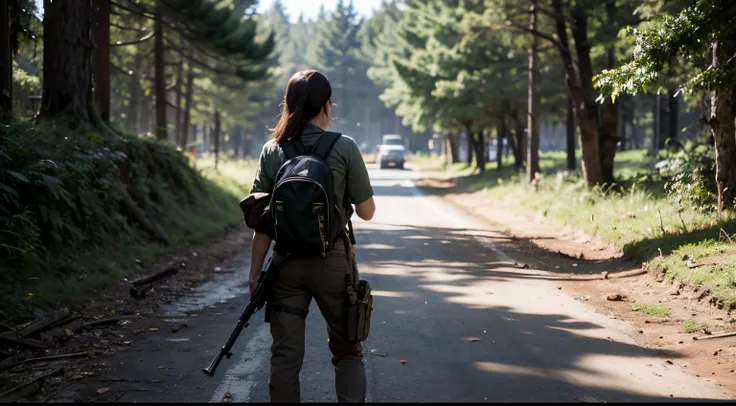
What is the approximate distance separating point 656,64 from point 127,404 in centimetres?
732

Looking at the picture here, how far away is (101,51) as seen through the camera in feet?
61.8

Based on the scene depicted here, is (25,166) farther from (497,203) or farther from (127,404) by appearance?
(497,203)

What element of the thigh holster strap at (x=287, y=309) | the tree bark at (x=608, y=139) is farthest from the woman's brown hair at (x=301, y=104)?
the tree bark at (x=608, y=139)

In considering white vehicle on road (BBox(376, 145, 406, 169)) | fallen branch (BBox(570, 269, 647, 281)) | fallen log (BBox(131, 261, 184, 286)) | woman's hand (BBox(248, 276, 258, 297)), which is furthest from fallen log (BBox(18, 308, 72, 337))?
white vehicle on road (BBox(376, 145, 406, 169))

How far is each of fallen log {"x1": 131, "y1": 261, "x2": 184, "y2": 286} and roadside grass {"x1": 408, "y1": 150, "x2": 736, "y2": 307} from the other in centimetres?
646

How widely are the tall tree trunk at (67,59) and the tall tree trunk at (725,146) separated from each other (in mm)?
10637

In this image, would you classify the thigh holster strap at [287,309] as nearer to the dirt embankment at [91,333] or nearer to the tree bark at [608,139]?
the dirt embankment at [91,333]

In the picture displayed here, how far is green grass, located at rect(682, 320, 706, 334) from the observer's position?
7.59m

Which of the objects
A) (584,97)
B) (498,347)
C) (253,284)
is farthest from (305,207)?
(584,97)

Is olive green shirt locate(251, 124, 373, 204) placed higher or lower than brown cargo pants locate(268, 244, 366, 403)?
higher

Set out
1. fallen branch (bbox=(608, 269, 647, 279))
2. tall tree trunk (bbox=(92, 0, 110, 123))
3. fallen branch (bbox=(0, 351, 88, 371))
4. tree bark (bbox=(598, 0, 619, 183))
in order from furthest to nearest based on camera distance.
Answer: tree bark (bbox=(598, 0, 619, 183)), tall tree trunk (bbox=(92, 0, 110, 123)), fallen branch (bbox=(608, 269, 647, 279)), fallen branch (bbox=(0, 351, 88, 371))

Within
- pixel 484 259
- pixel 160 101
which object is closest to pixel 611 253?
pixel 484 259

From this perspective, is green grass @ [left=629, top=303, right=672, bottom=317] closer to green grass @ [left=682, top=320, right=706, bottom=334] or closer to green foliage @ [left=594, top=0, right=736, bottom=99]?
green grass @ [left=682, top=320, right=706, bottom=334]

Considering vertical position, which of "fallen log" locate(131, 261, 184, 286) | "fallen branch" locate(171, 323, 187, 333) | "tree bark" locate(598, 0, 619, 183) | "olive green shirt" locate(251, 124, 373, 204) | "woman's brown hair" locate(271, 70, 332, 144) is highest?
"tree bark" locate(598, 0, 619, 183)
